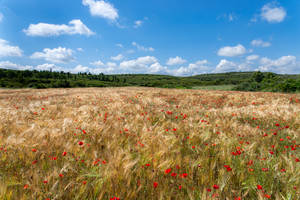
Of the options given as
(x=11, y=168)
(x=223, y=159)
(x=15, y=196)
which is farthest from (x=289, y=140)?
→ (x=11, y=168)

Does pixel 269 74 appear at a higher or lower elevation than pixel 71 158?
higher

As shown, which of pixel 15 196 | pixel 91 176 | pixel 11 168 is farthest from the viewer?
pixel 11 168

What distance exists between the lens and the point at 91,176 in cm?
158

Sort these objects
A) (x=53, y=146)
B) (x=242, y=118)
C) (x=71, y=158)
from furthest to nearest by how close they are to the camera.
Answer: (x=242, y=118), (x=53, y=146), (x=71, y=158)

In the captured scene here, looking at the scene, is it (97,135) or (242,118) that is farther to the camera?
(242,118)

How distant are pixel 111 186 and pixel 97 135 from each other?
1.67 metres

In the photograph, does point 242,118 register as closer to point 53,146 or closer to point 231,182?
point 231,182

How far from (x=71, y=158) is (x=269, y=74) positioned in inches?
2206

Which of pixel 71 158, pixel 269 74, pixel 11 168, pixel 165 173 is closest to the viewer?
pixel 165 173

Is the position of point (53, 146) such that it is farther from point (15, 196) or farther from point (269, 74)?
point (269, 74)

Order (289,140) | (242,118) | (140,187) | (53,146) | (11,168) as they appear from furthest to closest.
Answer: (242,118) → (289,140) → (53,146) → (11,168) → (140,187)

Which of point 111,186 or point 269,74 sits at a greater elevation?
point 269,74

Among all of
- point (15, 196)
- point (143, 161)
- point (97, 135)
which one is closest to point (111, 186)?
point (143, 161)

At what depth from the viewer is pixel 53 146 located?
7.50 feet
